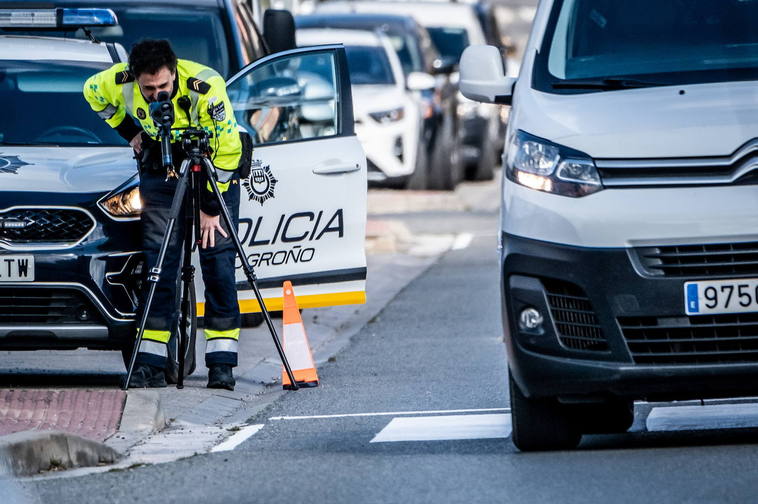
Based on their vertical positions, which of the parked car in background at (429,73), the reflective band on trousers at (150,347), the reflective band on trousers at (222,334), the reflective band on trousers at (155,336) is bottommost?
the parked car in background at (429,73)

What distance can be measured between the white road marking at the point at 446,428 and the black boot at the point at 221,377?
150 centimetres

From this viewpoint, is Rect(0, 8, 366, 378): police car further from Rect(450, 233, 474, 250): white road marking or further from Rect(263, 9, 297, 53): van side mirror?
Rect(450, 233, 474, 250): white road marking

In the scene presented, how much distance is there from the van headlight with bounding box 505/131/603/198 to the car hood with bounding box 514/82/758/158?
0.12 ft

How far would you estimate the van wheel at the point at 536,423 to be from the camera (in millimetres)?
7664

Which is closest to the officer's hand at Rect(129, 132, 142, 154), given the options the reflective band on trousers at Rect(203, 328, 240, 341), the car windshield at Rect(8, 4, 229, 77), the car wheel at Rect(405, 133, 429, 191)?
the reflective band on trousers at Rect(203, 328, 240, 341)

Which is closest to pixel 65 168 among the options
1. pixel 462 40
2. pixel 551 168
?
pixel 551 168

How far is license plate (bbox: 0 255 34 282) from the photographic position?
974 cm

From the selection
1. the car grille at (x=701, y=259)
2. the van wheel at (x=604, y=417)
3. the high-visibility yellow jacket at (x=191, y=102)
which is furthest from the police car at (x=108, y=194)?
the car grille at (x=701, y=259)

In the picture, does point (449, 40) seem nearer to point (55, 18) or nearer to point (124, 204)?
point (55, 18)

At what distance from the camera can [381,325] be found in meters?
13.2

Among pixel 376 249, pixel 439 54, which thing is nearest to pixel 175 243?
pixel 376 249

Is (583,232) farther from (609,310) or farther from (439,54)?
(439,54)

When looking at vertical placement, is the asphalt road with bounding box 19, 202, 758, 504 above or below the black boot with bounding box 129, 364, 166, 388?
above

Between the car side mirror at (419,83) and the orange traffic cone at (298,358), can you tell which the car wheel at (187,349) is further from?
the car side mirror at (419,83)
